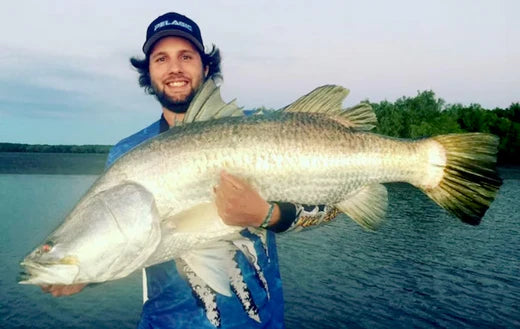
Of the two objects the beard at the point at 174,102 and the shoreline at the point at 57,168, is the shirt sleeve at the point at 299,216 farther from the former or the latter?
the shoreline at the point at 57,168

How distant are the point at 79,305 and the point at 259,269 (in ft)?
46.8

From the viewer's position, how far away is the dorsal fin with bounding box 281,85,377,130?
401 centimetres

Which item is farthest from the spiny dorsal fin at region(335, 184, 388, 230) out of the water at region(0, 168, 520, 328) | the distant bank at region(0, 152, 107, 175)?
the distant bank at region(0, 152, 107, 175)

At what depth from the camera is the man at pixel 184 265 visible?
12.3ft

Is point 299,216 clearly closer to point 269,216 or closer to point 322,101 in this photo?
point 269,216

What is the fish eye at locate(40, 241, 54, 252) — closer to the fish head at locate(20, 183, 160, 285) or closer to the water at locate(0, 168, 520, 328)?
the fish head at locate(20, 183, 160, 285)

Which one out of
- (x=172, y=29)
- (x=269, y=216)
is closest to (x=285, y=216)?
(x=269, y=216)

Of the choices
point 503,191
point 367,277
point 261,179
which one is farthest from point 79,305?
point 503,191

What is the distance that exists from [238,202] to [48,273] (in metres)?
1.58

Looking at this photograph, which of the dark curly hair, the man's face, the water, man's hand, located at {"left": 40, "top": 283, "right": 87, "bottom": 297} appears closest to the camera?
man's hand, located at {"left": 40, "top": 283, "right": 87, "bottom": 297}

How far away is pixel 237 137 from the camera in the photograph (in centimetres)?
373

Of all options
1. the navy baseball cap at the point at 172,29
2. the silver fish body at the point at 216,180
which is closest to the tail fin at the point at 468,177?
the silver fish body at the point at 216,180

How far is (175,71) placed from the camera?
507cm

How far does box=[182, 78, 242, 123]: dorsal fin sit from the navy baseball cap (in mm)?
1464
